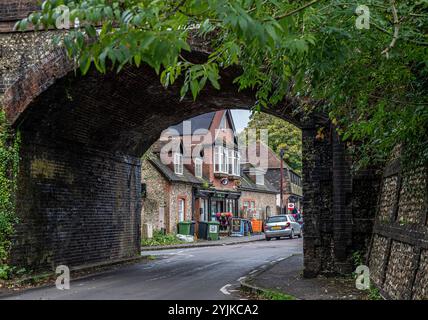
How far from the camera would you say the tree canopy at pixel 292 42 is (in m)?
3.62

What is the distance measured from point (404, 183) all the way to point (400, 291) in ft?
6.44

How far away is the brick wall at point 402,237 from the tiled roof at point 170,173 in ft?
79.1

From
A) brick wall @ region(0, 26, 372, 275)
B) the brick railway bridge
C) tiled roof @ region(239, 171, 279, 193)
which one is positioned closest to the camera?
the brick railway bridge

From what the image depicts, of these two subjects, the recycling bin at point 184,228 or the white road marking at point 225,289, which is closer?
the white road marking at point 225,289

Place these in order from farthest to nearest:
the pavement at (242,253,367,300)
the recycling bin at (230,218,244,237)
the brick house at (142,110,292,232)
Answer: the recycling bin at (230,218,244,237), the brick house at (142,110,292,232), the pavement at (242,253,367,300)

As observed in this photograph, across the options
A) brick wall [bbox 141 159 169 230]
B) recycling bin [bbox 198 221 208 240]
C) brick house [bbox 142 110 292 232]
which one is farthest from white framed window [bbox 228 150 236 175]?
brick wall [bbox 141 159 169 230]

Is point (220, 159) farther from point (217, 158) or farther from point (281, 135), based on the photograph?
point (281, 135)

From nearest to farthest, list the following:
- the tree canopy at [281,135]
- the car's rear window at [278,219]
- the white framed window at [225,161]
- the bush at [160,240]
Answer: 1. the bush at [160,240]
2. the car's rear window at [278,219]
3. the white framed window at [225,161]
4. the tree canopy at [281,135]

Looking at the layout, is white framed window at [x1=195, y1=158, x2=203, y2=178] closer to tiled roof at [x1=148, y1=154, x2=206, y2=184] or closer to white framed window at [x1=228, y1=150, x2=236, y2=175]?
tiled roof at [x1=148, y1=154, x2=206, y2=184]

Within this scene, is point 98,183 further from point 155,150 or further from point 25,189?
point 155,150

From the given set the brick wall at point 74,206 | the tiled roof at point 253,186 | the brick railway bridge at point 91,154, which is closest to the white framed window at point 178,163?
the tiled roof at point 253,186

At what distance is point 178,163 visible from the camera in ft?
A: 122

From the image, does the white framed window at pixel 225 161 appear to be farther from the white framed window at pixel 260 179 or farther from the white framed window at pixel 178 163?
the white framed window at pixel 260 179

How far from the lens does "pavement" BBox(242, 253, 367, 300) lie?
9844 mm
